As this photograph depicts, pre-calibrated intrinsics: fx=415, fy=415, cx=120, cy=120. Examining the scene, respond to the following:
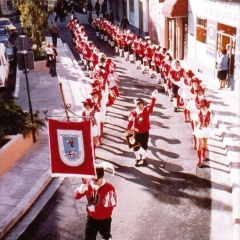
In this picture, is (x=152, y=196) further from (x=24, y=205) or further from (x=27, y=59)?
(x=27, y=59)

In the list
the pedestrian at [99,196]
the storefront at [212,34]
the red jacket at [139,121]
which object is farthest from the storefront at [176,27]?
the pedestrian at [99,196]

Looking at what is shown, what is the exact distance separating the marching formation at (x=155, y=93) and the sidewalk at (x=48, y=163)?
864mm

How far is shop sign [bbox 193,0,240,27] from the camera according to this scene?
16.6 metres

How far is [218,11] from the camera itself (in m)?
18.2

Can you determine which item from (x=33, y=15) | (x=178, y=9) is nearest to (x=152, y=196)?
(x=178, y=9)

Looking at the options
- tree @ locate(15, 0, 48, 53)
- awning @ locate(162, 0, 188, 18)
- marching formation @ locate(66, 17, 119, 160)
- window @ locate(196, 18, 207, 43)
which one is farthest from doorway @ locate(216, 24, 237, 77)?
tree @ locate(15, 0, 48, 53)

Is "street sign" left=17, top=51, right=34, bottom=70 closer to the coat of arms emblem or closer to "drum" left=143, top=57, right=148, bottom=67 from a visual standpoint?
the coat of arms emblem

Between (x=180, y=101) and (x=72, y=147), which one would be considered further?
(x=180, y=101)

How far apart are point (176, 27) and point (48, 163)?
15524mm

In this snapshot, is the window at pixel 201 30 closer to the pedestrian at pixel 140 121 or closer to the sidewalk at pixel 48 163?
the sidewalk at pixel 48 163

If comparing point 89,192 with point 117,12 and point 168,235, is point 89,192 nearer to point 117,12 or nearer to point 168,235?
point 168,235

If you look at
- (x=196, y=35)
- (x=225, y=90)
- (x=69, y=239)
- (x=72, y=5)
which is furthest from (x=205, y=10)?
(x=72, y=5)

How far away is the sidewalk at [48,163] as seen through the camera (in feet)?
29.2

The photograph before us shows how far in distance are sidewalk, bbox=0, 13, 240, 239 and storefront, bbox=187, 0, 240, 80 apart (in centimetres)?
110
